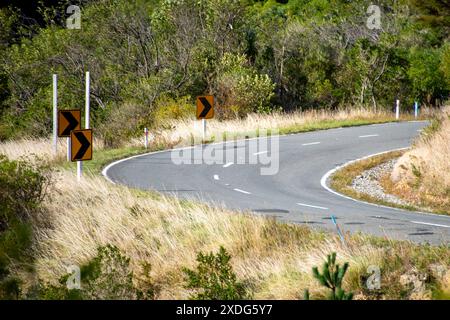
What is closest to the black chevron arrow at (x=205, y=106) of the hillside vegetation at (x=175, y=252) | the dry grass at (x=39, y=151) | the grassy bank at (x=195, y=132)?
the grassy bank at (x=195, y=132)

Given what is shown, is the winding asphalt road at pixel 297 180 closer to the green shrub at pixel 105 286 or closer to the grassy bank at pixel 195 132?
the grassy bank at pixel 195 132

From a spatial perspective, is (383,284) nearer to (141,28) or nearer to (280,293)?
Result: (280,293)

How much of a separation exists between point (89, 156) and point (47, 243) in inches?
172

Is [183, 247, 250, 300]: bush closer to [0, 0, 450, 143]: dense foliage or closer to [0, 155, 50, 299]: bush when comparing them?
[0, 155, 50, 299]: bush

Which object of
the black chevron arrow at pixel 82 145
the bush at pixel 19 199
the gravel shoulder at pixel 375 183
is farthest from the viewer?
the gravel shoulder at pixel 375 183

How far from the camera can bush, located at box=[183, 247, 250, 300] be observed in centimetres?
961

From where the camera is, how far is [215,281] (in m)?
9.84

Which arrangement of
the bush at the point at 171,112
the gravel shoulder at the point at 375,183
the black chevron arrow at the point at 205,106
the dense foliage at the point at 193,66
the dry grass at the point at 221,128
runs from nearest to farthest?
the gravel shoulder at the point at 375,183 → the dry grass at the point at 221,128 → the black chevron arrow at the point at 205,106 → the bush at the point at 171,112 → the dense foliage at the point at 193,66

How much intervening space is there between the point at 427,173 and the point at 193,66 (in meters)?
21.3

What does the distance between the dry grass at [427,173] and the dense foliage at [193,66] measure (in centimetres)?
1458

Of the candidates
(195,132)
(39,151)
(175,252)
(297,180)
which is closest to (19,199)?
(175,252)

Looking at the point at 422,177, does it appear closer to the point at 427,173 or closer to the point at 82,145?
the point at 427,173

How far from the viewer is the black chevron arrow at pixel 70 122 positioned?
59.0 ft

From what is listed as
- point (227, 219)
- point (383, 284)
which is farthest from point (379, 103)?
point (383, 284)
